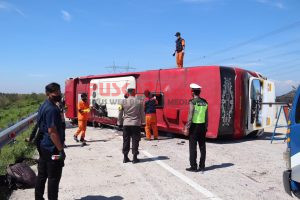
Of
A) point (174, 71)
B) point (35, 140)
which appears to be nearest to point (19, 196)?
point (35, 140)

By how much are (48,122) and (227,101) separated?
8562 mm

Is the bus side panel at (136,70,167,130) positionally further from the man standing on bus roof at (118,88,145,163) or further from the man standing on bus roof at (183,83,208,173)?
the man standing on bus roof at (183,83,208,173)

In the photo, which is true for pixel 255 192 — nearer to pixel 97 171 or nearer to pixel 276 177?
pixel 276 177

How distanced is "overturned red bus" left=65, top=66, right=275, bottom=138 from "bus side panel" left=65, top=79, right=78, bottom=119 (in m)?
5.28

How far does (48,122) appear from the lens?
16.4 feet

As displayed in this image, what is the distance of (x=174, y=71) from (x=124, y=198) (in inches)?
328

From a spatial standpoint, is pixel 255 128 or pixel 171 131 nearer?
pixel 255 128

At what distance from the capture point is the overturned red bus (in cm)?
1253

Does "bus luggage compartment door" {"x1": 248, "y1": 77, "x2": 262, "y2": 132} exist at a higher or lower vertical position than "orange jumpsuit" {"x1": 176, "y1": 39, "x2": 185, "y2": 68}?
lower

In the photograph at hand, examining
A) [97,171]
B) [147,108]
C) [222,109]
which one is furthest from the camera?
[147,108]

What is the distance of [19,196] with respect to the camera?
6207 millimetres

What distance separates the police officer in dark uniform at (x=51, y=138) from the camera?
5023 mm

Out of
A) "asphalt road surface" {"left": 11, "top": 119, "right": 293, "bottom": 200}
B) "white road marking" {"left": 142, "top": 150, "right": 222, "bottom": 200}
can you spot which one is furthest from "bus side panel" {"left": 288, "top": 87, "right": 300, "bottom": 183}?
"white road marking" {"left": 142, "top": 150, "right": 222, "bottom": 200}

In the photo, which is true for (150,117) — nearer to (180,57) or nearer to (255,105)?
(180,57)
